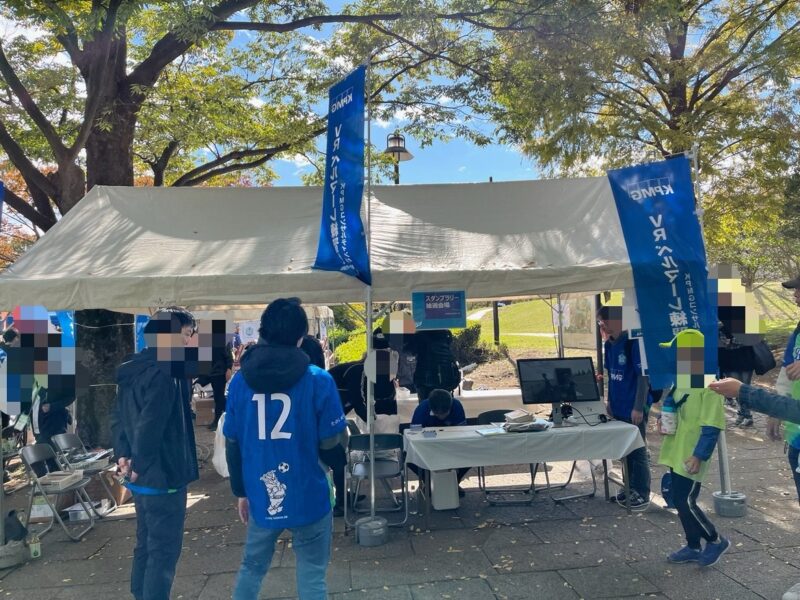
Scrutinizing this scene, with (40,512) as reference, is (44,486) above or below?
above

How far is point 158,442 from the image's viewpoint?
305 cm

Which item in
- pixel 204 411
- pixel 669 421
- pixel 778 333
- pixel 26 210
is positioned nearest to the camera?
pixel 669 421

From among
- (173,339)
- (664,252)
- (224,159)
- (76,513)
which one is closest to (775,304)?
(224,159)

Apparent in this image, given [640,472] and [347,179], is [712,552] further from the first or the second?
[347,179]

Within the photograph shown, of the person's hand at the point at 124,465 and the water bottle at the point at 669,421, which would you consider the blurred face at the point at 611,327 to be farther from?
the person's hand at the point at 124,465

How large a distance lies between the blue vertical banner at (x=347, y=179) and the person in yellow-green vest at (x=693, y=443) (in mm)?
2396

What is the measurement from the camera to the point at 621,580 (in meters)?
3.88

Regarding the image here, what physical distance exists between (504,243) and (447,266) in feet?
2.82

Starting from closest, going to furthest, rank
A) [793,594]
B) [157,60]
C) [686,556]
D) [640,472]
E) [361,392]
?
[793,594] < [686,556] < [640,472] < [361,392] < [157,60]

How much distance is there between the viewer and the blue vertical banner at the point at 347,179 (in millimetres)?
4492

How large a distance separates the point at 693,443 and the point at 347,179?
10.3 ft

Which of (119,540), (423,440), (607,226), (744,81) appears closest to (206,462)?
(119,540)

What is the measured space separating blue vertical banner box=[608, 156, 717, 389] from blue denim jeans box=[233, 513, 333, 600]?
316 cm

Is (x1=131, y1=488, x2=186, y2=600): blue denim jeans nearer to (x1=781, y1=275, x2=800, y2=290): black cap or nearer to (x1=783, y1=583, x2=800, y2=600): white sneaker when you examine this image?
(x1=783, y1=583, x2=800, y2=600): white sneaker
